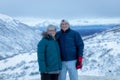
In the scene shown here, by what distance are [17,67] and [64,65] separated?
33.2 metres

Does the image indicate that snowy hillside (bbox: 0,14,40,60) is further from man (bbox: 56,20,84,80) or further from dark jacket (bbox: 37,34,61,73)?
dark jacket (bbox: 37,34,61,73)

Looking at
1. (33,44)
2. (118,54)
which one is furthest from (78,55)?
(33,44)

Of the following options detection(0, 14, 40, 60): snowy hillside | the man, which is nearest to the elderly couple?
the man

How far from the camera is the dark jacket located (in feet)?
34.5

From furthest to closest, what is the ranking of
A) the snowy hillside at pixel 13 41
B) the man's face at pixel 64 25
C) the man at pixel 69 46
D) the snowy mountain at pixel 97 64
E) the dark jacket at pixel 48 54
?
the snowy hillside at pixel 13 41, the snowy mountain at pixel 97 64, the man at pixel 69 46, the man's face at pixel 64 25, the dark jacket at pixel 48 54

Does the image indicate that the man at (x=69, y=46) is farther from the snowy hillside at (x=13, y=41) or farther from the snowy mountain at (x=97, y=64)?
the snowy hillside at (x=13, y=41)

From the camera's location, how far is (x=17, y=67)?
4400cm

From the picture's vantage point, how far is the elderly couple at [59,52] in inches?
416

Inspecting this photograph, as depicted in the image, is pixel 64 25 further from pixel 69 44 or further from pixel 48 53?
pixel 48 53

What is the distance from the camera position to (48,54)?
10.6 meters

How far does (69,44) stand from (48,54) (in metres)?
0.73

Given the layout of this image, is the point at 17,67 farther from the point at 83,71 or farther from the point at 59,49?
the point at 59,49

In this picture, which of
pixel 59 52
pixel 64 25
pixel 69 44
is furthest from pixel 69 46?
pixel 64 25

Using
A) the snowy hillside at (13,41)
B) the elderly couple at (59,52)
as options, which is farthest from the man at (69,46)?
the snowy hillside at (13,41)
